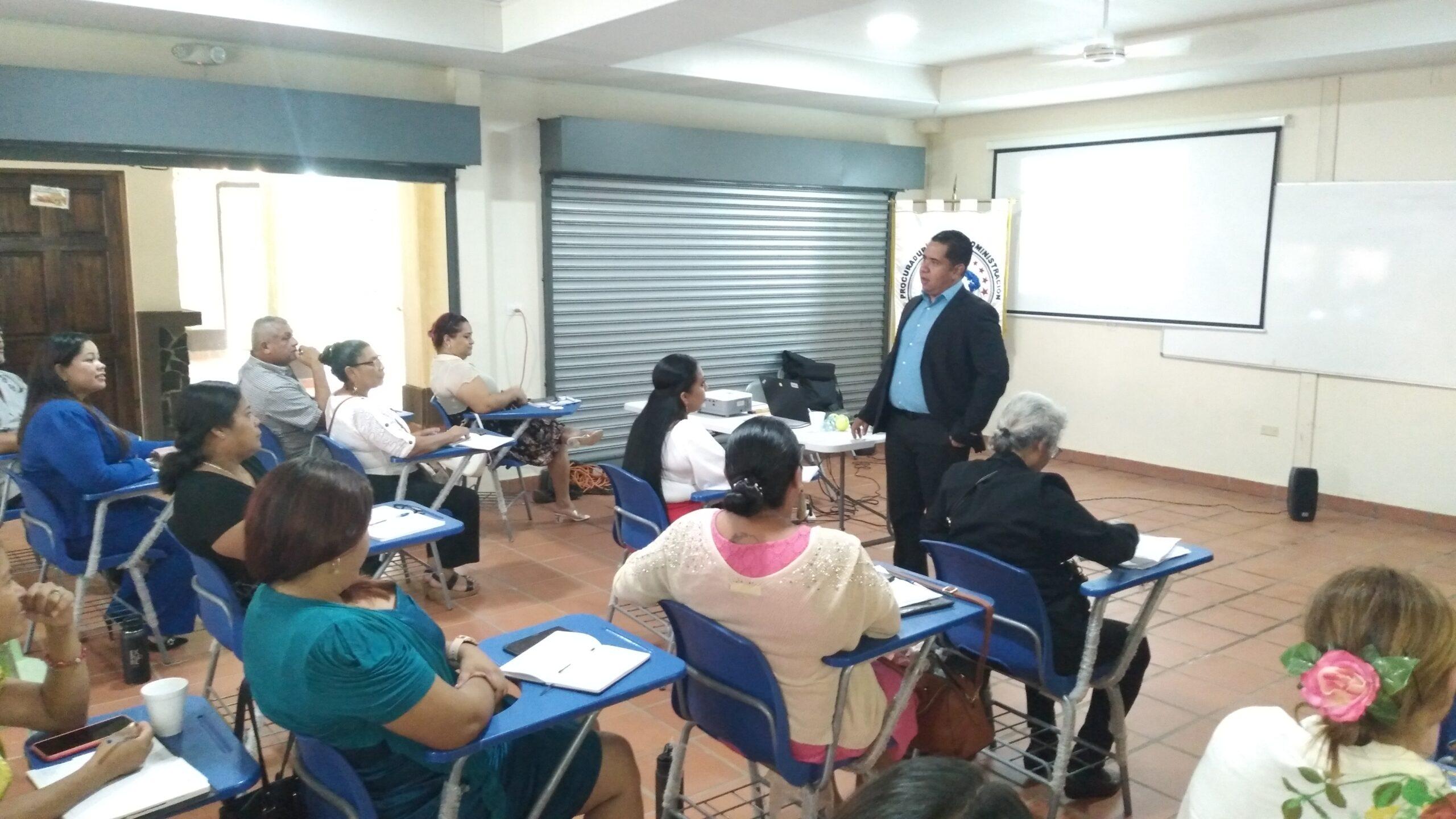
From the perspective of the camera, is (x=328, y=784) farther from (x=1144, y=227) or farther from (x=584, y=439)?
(x=1144, y=227)

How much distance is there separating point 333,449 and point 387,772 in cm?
271

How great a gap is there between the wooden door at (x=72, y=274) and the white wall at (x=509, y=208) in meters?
2.86

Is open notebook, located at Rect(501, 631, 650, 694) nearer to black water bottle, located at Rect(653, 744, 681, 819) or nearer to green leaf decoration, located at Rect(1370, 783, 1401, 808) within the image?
black water bottle, located at Rect(653, 744, 681, 819)

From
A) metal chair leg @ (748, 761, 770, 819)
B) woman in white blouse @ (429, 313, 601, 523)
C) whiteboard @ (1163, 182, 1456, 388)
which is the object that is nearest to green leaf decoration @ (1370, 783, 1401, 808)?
metal chair leg @ (748, 761, 770, 819)

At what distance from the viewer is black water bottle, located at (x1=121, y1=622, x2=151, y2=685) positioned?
3572mm

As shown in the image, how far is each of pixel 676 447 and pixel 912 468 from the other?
3.56 ft

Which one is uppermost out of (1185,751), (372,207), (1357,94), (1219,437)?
(1357,94)

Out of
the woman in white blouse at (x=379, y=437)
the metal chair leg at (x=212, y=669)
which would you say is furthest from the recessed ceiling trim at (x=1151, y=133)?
the metal chair leg at (x=212, y=669)

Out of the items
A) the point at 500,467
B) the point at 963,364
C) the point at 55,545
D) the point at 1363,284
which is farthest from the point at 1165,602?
the point at 55,545

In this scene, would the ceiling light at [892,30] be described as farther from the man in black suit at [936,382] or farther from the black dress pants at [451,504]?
the black dress pants at [451,504]

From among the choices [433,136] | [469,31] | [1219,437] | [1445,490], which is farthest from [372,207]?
[1445,490]

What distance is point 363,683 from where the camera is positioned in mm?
1650

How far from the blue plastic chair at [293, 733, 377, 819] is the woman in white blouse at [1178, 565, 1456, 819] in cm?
136

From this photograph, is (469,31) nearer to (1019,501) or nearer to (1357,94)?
(1019,501)
